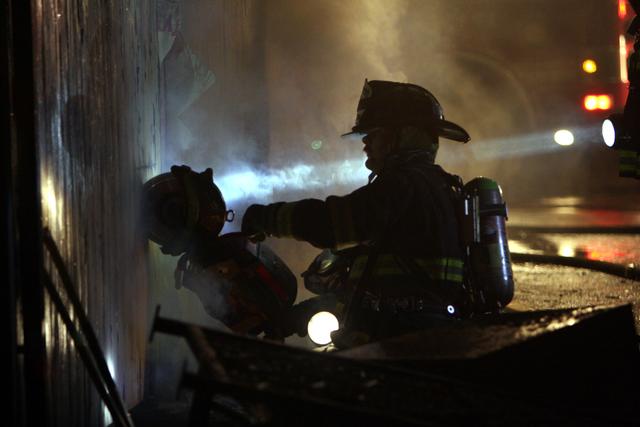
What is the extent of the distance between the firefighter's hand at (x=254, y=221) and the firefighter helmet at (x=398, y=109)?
0.75 meters

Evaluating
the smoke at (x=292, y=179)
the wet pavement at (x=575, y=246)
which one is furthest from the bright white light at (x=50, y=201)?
the wet pavement at (x=575, y=246)

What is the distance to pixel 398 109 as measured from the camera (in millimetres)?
4164

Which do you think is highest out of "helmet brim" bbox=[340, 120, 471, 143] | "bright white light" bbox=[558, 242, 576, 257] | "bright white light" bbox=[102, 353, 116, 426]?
"helmet brim" bbox=[340, 120, 471, 143]

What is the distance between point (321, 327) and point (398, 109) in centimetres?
132

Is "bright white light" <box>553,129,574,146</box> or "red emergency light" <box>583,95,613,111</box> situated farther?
"bright white light" <box>553,129,574,146</box>

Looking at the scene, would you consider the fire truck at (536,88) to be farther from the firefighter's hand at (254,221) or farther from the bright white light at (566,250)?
the firefighter's hand at (254,221)

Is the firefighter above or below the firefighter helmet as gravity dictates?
below

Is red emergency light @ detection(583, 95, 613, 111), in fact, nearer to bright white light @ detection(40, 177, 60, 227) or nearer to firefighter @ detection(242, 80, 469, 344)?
firefighter @ detection(242, 80, 469, 344)

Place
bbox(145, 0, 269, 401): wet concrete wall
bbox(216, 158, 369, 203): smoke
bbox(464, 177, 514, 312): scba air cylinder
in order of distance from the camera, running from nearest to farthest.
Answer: bbox(464, 177, 514, 312): scba air cylinder → bbox(145, 0, 269, 401): wet concrete wall → bbox(216, 158, 369, 203): smoke

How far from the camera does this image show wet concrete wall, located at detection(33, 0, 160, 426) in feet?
10.8

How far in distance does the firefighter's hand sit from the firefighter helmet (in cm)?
75

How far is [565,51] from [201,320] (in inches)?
633

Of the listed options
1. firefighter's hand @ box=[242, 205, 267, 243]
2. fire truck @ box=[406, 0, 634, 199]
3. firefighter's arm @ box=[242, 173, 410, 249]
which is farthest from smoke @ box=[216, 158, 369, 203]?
fire truck @ box=[406, 0, 634, 199]

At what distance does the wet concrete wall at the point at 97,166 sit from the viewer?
3.28 meters
